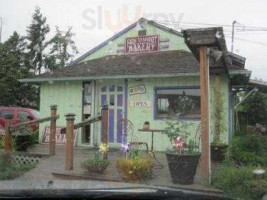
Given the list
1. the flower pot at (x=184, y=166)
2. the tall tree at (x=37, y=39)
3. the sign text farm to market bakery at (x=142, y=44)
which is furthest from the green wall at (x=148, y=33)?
the tall tree at (x=37, y=39)

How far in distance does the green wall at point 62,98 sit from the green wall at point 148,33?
7.23 ft

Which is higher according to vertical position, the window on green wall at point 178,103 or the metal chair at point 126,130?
the window on green wall at point 178,103

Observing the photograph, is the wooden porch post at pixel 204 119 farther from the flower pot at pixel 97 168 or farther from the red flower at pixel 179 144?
the flower pot at pixel 97 168

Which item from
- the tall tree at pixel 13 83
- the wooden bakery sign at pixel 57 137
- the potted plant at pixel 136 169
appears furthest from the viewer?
the tall tree at pixel 13 83

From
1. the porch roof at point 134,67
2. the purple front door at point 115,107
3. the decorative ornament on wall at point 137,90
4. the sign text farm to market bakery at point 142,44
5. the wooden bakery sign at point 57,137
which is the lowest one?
the wooden bakery sign at point 57,137

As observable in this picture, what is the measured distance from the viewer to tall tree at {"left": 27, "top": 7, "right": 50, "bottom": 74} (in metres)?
37.6

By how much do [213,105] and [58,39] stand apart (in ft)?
97.0

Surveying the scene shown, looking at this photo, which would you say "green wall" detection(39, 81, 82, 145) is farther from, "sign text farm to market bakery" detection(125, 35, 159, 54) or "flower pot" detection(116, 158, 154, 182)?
"flower pot" detection(116, 158, 154, 182)

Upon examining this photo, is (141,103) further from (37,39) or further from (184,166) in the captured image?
(37,39)

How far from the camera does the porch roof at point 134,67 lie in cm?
1409

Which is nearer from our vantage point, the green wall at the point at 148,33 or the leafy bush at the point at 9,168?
the leafy bush at the point at 9,168

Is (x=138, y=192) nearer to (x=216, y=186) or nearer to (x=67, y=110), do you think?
(x=216, y=186)

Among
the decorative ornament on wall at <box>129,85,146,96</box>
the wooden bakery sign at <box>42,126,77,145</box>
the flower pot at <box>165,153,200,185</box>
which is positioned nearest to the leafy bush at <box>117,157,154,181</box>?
the flower pot at <box>165,153,200,185</box>

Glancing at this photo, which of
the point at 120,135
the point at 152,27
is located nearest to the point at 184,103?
the point at 120,135
